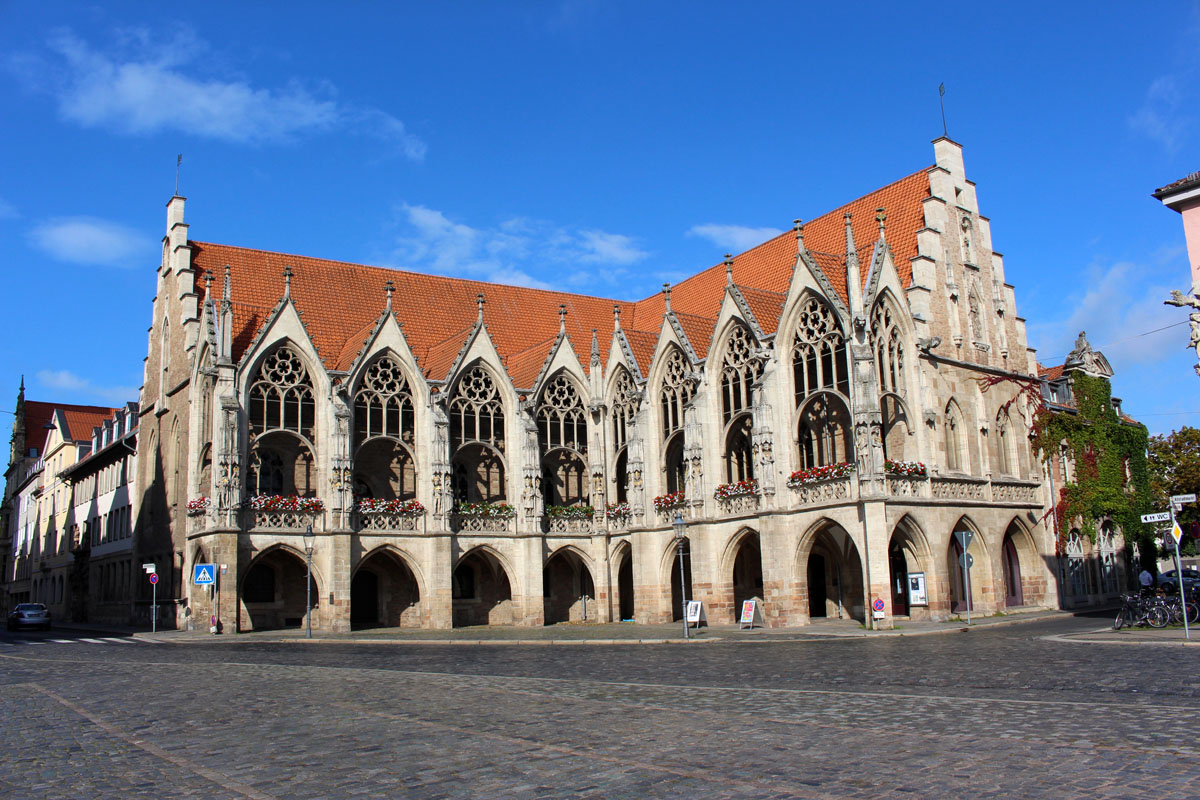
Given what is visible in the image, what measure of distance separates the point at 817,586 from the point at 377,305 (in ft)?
73.0

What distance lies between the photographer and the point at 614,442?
4325 cm

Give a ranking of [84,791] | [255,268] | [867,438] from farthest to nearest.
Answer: [255,268] < [867,438] < [84,791]

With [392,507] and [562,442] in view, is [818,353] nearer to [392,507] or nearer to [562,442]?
[562,442]

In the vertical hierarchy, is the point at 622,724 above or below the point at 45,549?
below

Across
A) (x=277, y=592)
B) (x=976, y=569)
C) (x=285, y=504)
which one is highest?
(x=285, y=504)

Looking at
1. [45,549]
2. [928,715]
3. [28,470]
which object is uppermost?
[28,470]

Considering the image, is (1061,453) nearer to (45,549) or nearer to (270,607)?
(270,607)

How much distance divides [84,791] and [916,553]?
93.9ft

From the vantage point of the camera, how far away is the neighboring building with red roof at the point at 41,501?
67.7 metres

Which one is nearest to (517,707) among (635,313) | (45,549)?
(635,313)

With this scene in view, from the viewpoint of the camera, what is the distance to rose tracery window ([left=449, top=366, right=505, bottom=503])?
137 feet

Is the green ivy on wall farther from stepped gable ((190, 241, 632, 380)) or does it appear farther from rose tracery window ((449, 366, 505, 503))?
rose tracery window ((449, 366, 505, 503))

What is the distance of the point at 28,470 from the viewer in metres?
85.3

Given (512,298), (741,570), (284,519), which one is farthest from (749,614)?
(512,298)
